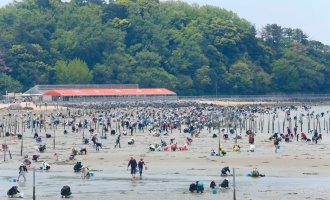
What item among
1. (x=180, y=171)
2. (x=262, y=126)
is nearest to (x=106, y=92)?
(x=262, y=126)

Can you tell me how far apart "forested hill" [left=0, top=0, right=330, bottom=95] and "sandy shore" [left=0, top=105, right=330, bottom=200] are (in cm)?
8580

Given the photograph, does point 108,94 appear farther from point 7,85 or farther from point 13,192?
point 13,192

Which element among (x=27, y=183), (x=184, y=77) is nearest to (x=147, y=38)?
(x=184, y=77)

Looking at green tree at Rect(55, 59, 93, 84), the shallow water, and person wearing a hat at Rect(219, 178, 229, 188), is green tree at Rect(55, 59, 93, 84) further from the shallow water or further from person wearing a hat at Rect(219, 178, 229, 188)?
person wearing a hat at Rect(219, 178, 229, 188)

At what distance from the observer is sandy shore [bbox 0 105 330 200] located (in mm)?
43938

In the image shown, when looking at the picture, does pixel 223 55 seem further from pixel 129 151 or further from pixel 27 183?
pixel 27 183

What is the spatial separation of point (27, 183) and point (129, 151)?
775 inches

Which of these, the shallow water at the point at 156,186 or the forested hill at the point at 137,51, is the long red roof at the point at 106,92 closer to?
the forested hill at the point at 137,51

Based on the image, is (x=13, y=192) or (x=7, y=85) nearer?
(x=13, y=192)

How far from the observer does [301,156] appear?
6141cm

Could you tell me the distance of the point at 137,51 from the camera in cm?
17862

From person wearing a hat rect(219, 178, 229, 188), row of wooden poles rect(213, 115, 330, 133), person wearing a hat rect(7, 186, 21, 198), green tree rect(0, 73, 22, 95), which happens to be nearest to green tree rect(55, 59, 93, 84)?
green tree rect(0, 73, 22, 95)

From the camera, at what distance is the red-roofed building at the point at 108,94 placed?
470ft

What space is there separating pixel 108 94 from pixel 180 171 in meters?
101
